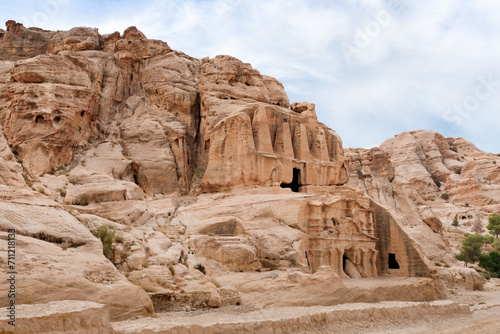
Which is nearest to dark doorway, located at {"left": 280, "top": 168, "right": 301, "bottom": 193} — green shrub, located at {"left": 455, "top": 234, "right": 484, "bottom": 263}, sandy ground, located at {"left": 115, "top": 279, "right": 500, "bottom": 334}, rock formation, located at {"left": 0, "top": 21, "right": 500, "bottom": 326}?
rock formation, located at {"left": 0, "top": 21, "right": 500, "bottom": 326}

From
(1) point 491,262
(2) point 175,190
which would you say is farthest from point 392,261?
(1) point 491,262

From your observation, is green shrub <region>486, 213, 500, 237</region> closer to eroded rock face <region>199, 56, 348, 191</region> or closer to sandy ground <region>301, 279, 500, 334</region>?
eroded rock face <region>199, 56, 348, 191</region>

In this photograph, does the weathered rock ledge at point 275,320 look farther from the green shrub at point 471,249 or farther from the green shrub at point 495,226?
the green shrub at point 495,226

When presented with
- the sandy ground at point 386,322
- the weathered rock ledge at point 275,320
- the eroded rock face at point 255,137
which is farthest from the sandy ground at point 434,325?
the eroded rock face at point 255,137

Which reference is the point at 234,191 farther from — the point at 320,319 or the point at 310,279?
the point at 320,319

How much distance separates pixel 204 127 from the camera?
4272cm

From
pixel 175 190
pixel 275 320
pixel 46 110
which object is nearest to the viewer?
pixel 275 320

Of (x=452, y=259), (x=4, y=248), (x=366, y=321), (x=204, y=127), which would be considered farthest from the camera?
(x=452, y=259)

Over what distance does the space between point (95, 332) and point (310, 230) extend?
70.8 feet

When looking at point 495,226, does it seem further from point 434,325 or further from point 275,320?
point 275,320

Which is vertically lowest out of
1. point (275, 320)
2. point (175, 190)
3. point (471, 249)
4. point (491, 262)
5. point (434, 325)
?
point (434, 325)

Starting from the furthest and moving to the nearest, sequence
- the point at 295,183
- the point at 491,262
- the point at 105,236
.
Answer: the point at 491,262, the point at 295,183, the point at 105,236

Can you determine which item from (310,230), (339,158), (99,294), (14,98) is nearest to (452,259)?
(339,158)

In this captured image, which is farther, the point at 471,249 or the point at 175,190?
the point at 471,249
